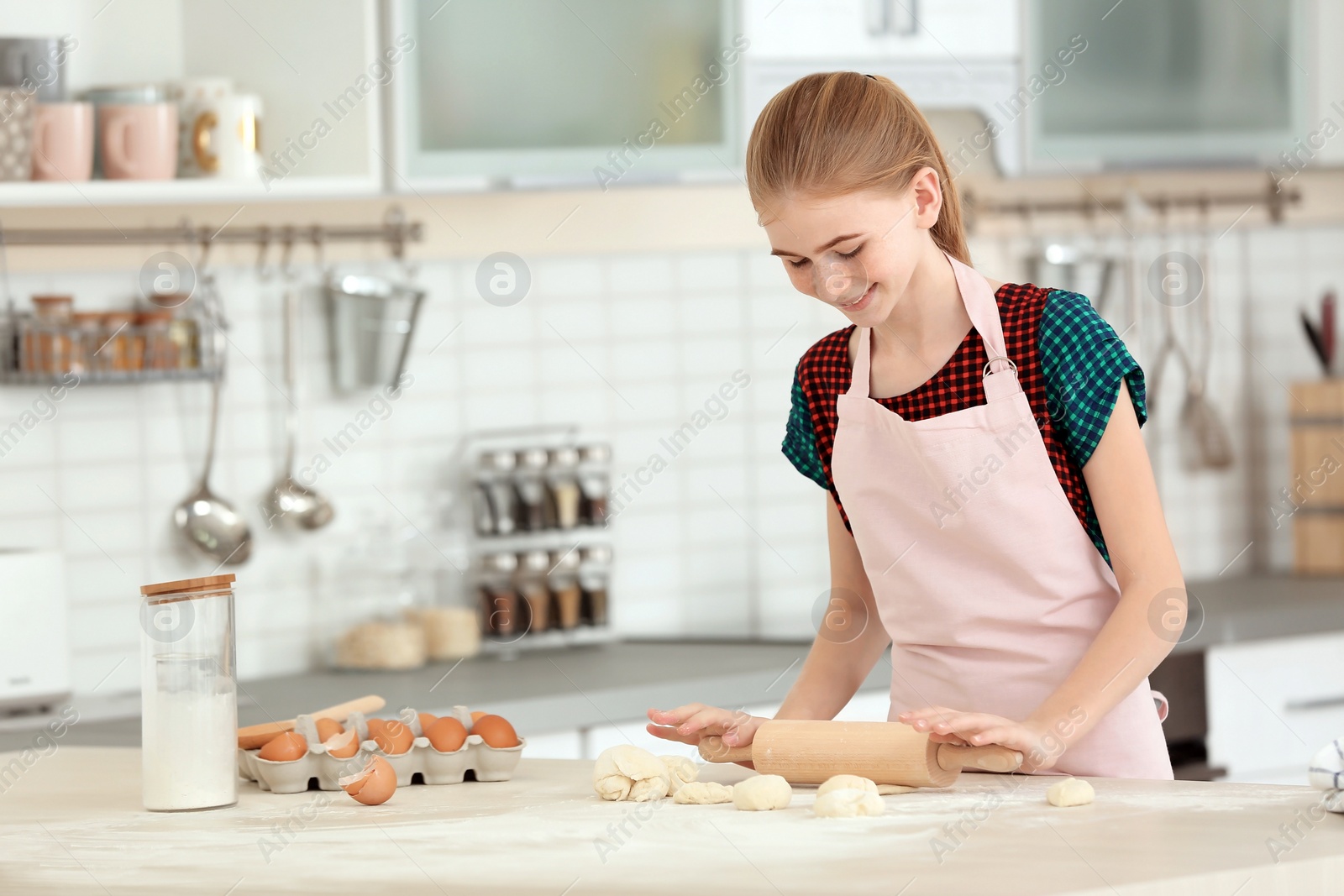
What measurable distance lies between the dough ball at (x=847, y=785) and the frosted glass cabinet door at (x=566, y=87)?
139cm

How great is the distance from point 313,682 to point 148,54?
98cm

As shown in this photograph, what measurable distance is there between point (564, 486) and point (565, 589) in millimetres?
169

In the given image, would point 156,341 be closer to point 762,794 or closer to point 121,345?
point 121,345

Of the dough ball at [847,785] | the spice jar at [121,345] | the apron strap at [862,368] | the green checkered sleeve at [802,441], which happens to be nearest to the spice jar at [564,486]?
the spice jar at [121,345]

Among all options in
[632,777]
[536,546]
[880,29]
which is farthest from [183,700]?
[880,29]

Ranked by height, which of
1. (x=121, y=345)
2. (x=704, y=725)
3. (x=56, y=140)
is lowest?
(x=704, y=725)

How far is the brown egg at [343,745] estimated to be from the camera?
1230 millimetres

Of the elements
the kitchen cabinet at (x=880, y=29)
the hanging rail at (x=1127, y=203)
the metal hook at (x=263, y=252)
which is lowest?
the metal hook at (x=263, y=252)

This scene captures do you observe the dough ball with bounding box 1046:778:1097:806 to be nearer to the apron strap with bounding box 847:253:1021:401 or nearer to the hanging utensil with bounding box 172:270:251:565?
the apron strap with bounding box 847:253:1021:401

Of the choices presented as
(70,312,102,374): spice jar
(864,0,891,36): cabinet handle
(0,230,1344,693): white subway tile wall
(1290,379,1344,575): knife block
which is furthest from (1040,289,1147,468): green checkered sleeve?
(1290,379,1344,575): knife block

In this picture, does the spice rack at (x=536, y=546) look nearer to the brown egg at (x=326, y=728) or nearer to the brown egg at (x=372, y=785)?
the brown egg at (x=326, y=728)

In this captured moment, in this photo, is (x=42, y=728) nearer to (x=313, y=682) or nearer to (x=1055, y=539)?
(x=313, y=682)

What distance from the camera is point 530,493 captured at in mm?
2541

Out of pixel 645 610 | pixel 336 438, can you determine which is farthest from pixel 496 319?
pixel 645 610
